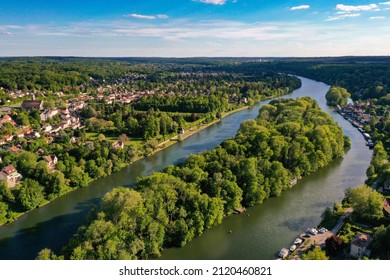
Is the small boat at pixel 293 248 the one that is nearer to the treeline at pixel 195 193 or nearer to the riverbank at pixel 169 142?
the treeline at pixel 195 193

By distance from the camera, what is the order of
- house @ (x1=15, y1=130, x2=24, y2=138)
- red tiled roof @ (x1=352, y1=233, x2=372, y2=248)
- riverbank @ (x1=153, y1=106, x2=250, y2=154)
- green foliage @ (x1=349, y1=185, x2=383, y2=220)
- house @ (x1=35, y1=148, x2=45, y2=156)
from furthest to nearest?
house @ (x1=15, y1=130, x2=24, y2=138) → riverbank @ (x1=153, y1=106, x2=250, y2=154) → house @ (x1=35, y1=148, x2=45, y2=156) → green foliage @ (x1=349, y1=185, x2=383, y2=220) → red tiled roof @ (x1=352, y1=233, x2=372, y2=248)

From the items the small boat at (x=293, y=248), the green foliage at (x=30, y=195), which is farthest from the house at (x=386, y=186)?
the green foliage at (x=30, y=195)

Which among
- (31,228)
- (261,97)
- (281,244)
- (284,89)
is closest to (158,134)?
(31,228)

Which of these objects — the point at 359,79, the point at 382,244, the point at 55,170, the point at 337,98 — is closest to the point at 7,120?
the point at 55,170

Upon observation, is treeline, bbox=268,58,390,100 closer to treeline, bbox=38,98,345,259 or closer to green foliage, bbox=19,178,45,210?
treeline, bbox=38,98,345,259

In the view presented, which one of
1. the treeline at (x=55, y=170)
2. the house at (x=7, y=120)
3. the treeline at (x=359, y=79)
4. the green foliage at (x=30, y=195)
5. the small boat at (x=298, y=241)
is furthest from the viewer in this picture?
the treeline at (x=359, y=79)

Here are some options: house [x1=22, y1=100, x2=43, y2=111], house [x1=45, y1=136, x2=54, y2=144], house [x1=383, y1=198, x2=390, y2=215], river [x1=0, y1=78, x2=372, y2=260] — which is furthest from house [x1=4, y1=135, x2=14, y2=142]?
house [x1=383, y1=198, x2=390, y2=215]

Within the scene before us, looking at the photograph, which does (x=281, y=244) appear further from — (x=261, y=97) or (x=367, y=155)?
(x=261, y=97)
